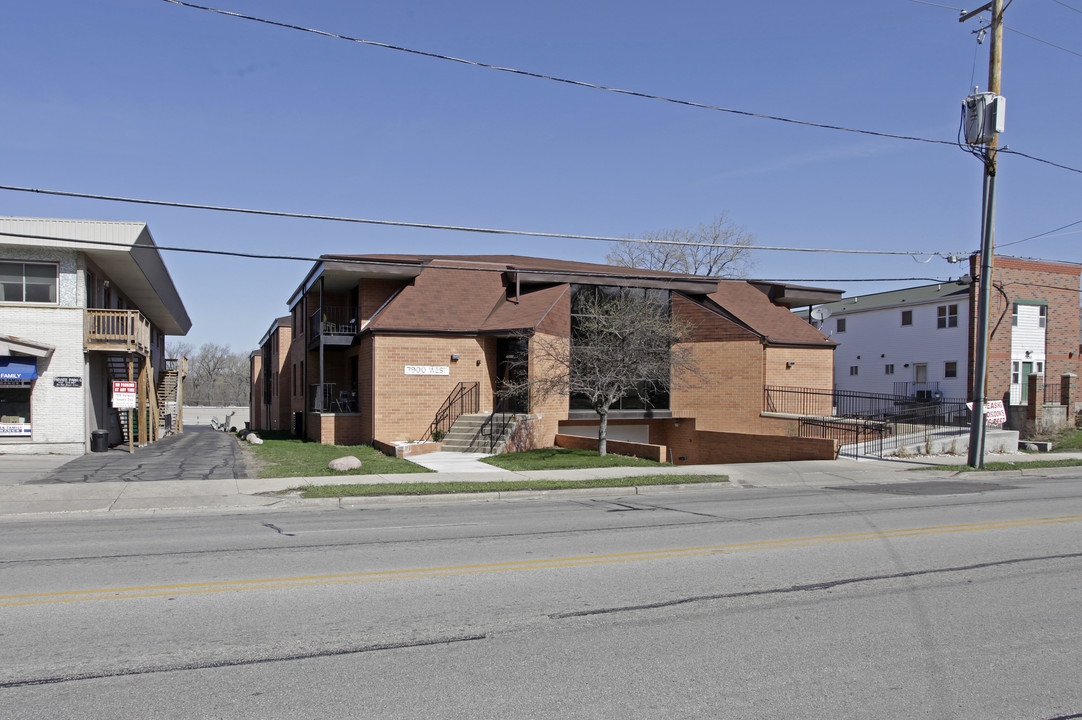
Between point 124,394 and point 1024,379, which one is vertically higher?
point 1024,379

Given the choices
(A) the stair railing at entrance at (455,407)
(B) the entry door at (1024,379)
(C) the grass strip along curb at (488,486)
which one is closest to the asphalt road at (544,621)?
(C) the grass strip along curb at (488,486)

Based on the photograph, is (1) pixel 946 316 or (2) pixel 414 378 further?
(1) pixel 946 316

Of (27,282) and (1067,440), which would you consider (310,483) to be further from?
(1067,440)

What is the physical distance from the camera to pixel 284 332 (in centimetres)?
4331

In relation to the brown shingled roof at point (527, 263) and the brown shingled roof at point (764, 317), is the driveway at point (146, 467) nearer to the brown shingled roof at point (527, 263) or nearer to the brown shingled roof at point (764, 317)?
the brown shingled roof at point (527, 263)

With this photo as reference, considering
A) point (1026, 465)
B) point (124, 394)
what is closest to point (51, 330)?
point (124, 394)

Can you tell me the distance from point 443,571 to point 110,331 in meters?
19.7

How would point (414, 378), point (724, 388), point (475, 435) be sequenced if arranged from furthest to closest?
1. point (724, 388)
2. point (414, 378)
3. point (475, 435)

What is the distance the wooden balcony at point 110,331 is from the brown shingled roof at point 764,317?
2115 centimetres

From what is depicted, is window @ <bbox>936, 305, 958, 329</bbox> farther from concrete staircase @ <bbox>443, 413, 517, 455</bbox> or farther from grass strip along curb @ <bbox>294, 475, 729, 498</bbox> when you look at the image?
grass strip along curb @ <bbox>294, 475, 729, 498</bbox>

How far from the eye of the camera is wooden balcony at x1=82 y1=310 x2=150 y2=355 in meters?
22.7

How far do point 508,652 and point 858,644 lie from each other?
8.56 feet

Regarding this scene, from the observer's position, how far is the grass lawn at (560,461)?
19.8 meters

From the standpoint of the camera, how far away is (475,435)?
25.2m
